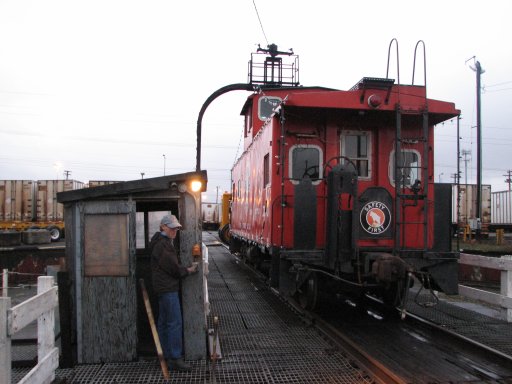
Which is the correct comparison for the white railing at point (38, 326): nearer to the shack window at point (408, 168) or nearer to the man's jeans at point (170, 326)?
the man's jeans at point (170, 326)

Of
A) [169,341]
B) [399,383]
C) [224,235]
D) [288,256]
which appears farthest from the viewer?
[224,235]

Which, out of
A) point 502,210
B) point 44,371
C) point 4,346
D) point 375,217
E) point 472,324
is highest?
point 375,217

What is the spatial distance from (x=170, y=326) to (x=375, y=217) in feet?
12.1

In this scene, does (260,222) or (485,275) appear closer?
(260,222)

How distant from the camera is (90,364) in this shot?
571cm

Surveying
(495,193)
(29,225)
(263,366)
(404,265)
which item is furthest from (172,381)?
(495,193)

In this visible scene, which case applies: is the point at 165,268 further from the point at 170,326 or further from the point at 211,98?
the point at 211,98

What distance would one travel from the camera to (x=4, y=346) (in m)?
3.64

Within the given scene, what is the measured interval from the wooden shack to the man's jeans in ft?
0.87

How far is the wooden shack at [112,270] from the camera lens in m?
5.75

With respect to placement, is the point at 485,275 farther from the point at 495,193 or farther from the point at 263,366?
the point at 495,193

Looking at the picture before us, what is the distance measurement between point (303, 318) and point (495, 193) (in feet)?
120

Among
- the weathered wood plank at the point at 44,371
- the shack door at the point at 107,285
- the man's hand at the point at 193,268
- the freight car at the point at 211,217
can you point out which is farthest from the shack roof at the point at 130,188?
the freight car at the point at 211,217

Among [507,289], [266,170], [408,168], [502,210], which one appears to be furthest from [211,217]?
[507,289]
